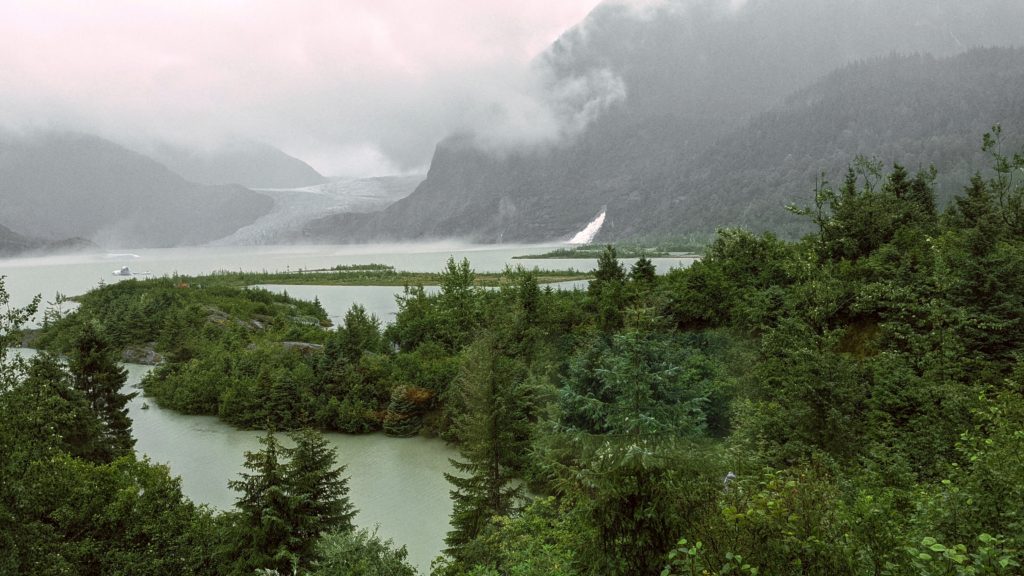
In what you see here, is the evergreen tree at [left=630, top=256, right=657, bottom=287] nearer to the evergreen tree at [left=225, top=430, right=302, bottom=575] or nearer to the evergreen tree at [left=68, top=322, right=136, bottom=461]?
the evergreen tree at [left=225, top=430, right=302, bottom=575]

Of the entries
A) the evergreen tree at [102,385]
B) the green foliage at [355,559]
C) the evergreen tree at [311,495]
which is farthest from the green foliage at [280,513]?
the evergreen tree at [102,385]

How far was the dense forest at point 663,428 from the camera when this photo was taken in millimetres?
7363

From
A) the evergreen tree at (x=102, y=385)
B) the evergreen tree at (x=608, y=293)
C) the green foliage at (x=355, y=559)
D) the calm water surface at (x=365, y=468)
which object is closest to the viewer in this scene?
the green foliage at (x=355, y=559)

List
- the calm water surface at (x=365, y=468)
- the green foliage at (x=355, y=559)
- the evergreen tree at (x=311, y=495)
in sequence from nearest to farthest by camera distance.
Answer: the green foliage at (x=355, y=559)
the evergreen tree at (x=311, y=495)
the calm water surface at (x=365, y=468)

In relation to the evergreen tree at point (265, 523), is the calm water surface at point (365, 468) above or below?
below

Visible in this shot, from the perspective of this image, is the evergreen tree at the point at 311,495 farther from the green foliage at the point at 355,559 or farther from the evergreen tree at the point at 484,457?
the evergreen tree at the point at 484,457

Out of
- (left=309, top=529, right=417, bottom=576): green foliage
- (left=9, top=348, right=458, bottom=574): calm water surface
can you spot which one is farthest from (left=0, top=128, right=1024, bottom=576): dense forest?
(left=9, top=348, right=458, bottom=574): calm water surface

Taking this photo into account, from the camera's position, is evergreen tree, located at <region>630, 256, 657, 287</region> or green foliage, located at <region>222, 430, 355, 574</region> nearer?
green foliage, located at <region>222, 430, 355, 574</region>

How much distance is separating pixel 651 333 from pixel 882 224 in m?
23.2

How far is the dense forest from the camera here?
7363mm

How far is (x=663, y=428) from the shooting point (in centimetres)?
848

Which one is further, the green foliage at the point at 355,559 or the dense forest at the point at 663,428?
the green foliage at the point at 355,559

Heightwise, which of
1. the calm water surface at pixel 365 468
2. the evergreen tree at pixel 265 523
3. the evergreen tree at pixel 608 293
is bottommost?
the calm water surface at pixel 365 468

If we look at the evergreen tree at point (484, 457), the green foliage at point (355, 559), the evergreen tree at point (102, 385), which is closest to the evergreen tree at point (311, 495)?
the green foliage at point (355, 559)
